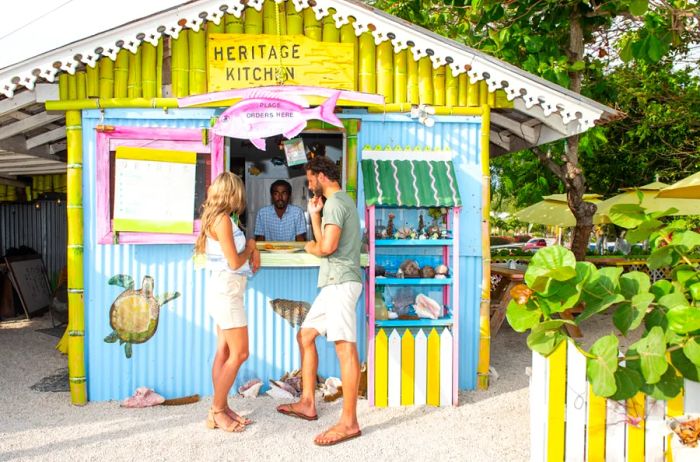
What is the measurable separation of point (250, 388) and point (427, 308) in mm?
1829

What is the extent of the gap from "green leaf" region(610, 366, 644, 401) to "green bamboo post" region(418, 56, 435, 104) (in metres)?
3.18

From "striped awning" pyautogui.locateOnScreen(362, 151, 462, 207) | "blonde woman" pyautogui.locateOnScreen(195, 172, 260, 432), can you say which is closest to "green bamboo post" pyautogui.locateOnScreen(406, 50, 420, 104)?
"striped awning" pyautogui.locateOnScreen(362, 151, 462, 207)

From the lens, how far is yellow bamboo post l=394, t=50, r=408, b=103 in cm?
562

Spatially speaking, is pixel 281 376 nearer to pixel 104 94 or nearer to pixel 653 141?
pixel 104 94

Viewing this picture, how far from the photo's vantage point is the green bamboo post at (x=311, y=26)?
551 centimetres

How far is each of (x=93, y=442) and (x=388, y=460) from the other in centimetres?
225

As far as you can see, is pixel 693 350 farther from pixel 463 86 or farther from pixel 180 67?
pixel 180 67

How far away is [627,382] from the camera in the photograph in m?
3.43

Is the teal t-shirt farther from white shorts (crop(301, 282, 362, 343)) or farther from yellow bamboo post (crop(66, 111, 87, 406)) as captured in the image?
yellow bamboo post (crop(66, 111, 87, 406))

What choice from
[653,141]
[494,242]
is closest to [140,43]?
[653,141]

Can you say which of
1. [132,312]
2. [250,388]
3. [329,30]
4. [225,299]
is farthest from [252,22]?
[250,388]

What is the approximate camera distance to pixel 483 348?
5730 millimetres

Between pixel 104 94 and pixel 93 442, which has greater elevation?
pixel 104 94

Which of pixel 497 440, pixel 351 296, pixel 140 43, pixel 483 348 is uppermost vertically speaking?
pixel 140 43
